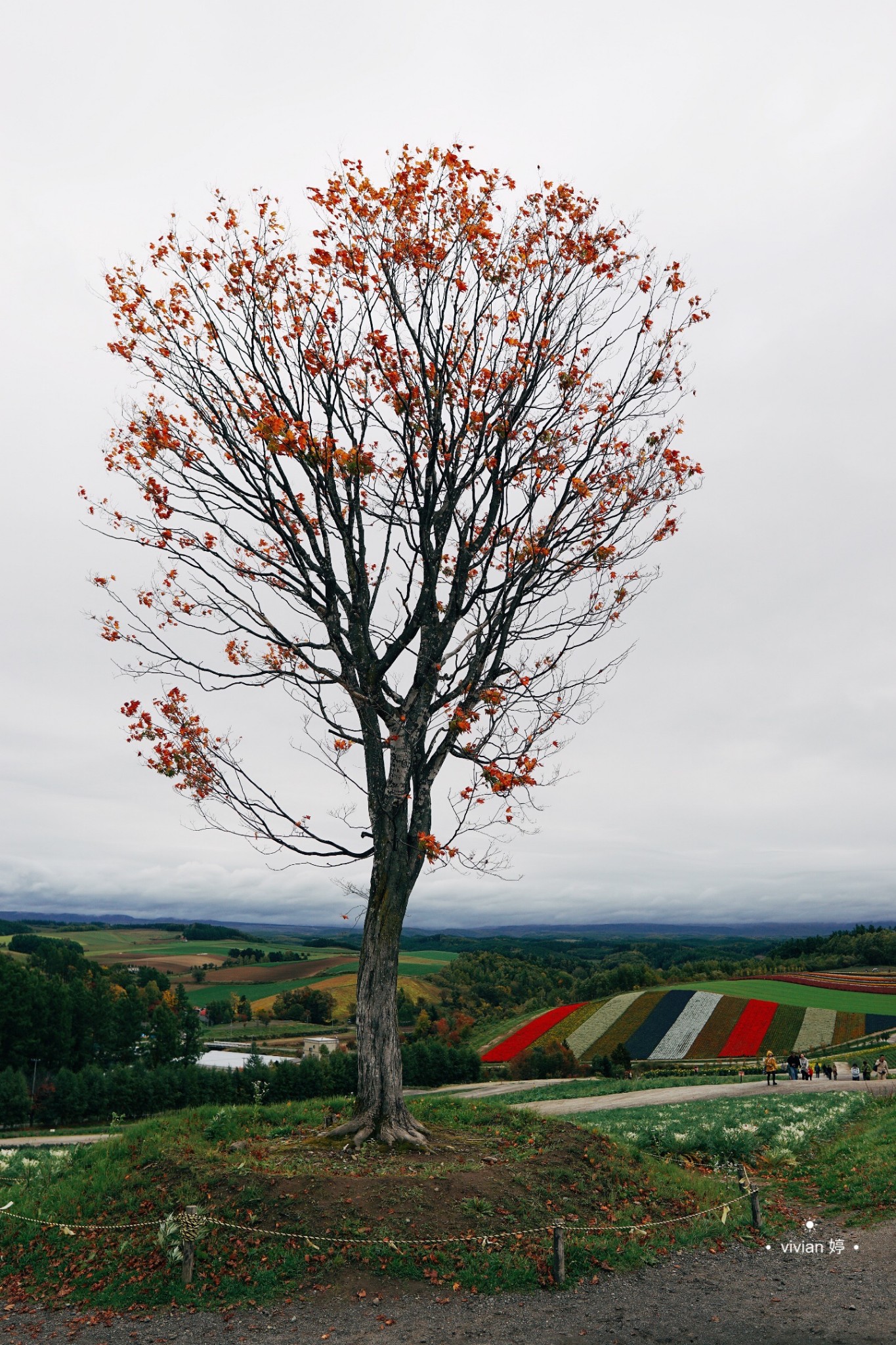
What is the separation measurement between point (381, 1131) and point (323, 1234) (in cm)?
256

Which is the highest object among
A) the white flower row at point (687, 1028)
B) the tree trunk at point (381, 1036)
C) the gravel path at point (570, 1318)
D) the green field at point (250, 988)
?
the tree trunk at point (381, 1036)

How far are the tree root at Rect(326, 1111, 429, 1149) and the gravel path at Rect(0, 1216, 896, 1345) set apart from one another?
2.98 m

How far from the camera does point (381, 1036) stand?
39.3 feet

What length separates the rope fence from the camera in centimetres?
893

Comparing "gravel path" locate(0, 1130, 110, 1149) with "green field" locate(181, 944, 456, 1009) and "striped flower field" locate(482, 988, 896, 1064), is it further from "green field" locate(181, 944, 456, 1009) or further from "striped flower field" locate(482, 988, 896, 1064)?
"green field" locate(181, 944, 456, 1009)

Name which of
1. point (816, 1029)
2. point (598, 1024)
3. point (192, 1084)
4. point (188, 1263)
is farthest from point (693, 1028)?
point (188, 1263)

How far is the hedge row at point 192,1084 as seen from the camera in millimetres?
44844

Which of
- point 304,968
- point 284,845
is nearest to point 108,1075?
point 304,968

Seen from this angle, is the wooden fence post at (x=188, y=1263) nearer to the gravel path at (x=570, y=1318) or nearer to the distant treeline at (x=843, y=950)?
the gravel path at (x=570, y=1318)

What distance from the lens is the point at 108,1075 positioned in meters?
59.9

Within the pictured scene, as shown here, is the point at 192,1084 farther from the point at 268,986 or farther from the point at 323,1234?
the point at 268,986

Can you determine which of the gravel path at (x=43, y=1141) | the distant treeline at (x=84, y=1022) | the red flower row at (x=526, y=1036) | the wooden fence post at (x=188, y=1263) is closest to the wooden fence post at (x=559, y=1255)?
the wooden fence post at (x=188, y=1263)

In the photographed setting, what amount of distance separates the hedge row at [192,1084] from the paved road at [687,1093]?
45.8 feet

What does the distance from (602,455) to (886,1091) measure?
26.9 metres
